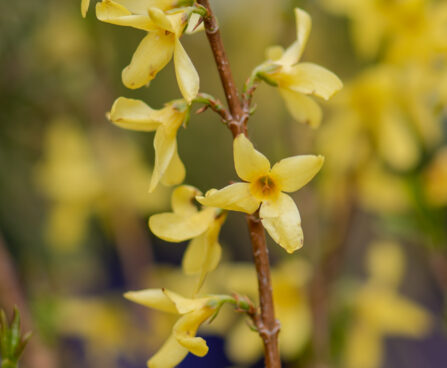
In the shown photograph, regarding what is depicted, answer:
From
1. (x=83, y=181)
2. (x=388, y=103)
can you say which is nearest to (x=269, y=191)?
(x=388, y=103)

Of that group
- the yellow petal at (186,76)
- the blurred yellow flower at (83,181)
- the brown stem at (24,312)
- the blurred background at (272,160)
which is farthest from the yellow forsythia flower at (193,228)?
the blurred yellow flower at (83,181)

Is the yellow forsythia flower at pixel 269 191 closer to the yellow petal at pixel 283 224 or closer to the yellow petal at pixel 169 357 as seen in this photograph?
the yellow petal at pixel 283 224

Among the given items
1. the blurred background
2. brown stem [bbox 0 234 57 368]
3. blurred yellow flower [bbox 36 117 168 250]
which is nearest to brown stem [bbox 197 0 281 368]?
the blurred background

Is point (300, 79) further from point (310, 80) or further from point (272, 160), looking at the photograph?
point (272, 160)

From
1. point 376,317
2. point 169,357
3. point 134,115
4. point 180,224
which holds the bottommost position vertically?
point 376,317

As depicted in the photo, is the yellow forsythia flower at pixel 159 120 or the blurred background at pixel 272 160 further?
the blurred background at pixel 272 160
